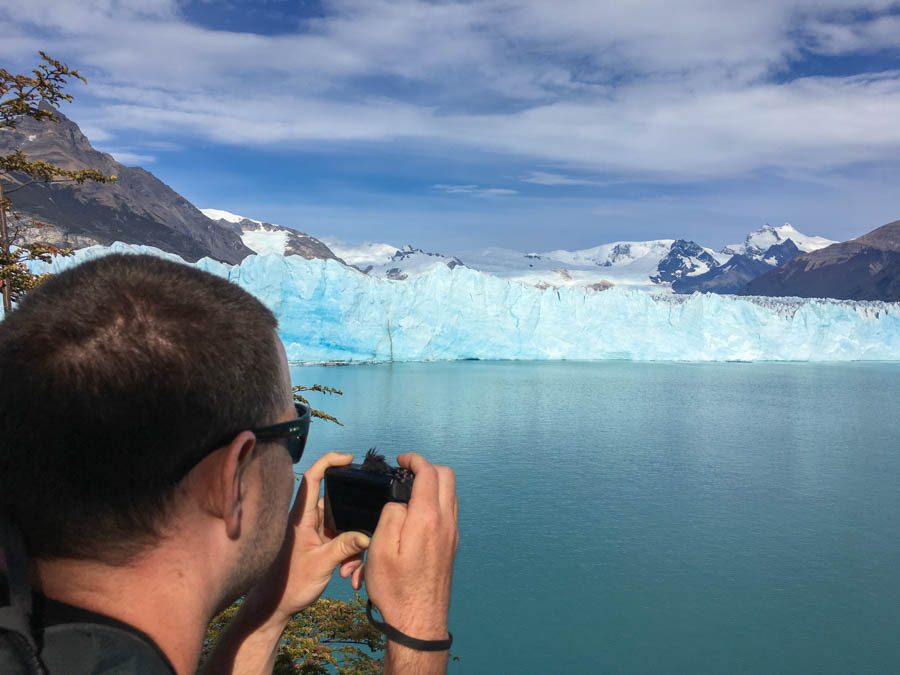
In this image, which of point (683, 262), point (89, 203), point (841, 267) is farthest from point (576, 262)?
point (89, 203)

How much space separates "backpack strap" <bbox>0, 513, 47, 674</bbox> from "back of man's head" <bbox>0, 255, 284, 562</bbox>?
0.12 feet

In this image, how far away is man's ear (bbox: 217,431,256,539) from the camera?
609 millimetres

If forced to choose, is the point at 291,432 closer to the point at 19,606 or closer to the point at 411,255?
the point at 19,606

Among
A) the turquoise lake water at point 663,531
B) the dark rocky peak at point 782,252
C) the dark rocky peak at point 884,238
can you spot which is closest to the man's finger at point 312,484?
the turquoise lake water at point 663,531

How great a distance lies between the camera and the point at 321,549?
0.93 m

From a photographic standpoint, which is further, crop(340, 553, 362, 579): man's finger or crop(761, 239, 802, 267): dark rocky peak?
crop(761, 239, 802, 267): dark rocky peak

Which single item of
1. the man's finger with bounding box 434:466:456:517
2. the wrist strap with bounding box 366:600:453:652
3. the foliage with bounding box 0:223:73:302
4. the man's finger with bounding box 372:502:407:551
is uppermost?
the foliage with bounding box 0:223:73:302

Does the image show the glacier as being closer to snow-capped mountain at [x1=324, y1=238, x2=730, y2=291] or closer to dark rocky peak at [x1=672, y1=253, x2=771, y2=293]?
snow-capped mountain at [x1=324, y1=238, x2=730, y2=291]

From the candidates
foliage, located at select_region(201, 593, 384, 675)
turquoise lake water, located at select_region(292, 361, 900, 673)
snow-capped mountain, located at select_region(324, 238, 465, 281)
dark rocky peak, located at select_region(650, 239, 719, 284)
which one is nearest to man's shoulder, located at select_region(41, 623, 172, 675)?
foliage, located at select_region(201, 593, 384, 675)

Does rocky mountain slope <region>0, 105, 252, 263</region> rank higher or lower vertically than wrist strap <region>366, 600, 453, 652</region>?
higher

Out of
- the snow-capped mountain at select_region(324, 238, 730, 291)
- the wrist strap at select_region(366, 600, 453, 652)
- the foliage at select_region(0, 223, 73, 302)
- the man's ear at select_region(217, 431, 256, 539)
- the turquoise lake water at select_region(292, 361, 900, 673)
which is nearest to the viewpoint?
the man's ear at select_region(217, 431, 256, 539)

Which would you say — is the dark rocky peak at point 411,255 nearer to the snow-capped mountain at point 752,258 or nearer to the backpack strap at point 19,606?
the snow-capped mountain at point 752,258

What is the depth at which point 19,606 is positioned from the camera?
49 centimetres

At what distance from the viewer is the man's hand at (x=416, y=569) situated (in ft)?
2.36
